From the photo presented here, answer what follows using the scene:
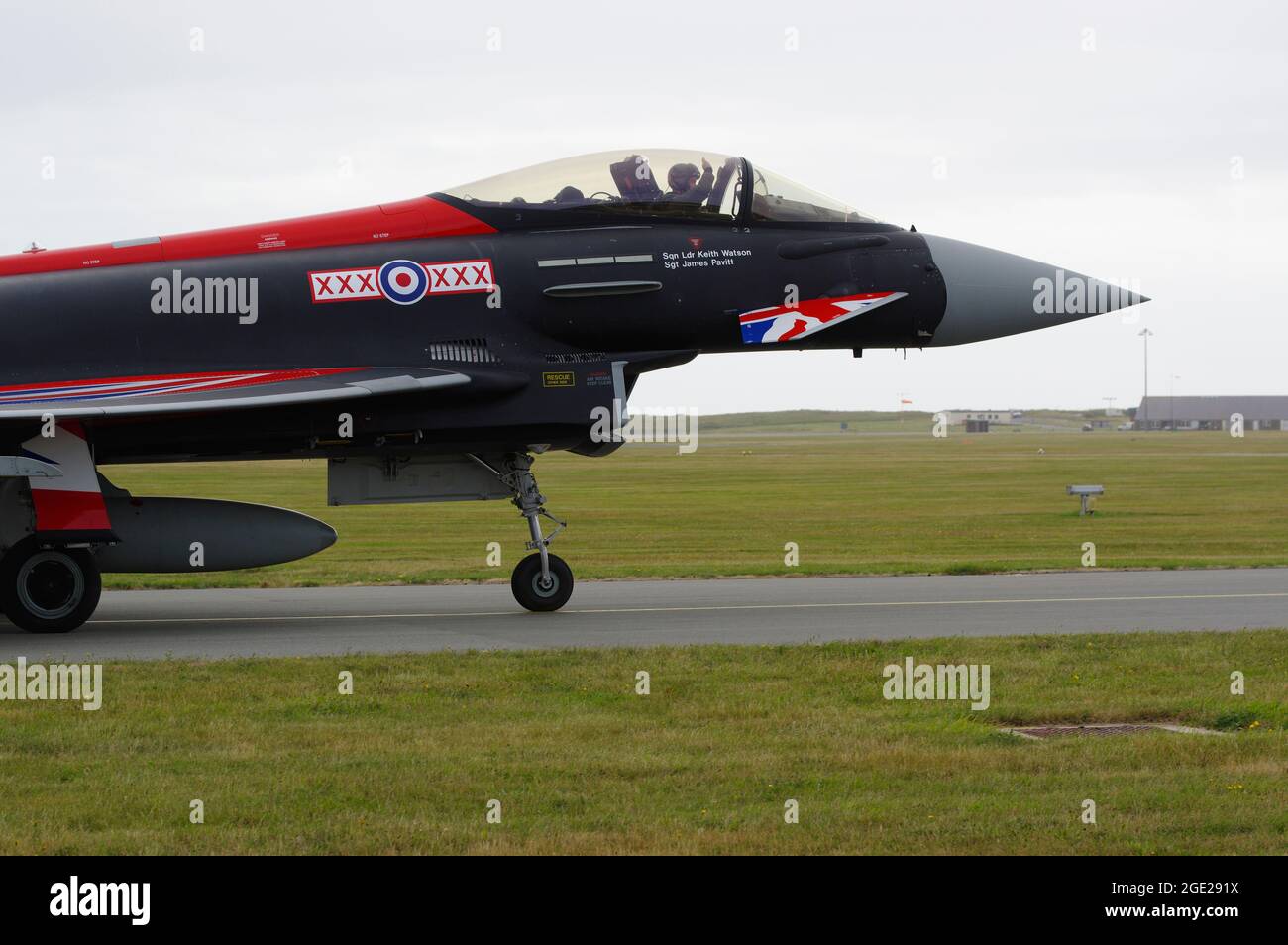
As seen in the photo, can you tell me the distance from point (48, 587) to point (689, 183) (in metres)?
7.38

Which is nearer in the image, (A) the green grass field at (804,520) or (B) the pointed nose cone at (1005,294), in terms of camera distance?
(B) the pointed nose cone at (1005,294)

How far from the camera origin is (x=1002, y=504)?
136 feet

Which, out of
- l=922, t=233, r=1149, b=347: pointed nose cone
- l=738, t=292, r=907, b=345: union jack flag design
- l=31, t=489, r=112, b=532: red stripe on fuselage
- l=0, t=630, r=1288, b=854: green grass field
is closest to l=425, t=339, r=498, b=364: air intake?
l=738, t=292, r=907, b=345: union jack flag design

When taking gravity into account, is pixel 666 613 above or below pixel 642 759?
above

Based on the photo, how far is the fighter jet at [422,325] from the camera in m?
14.1

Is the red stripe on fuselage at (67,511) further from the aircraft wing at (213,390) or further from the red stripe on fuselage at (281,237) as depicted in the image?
the red stripe on fuselage at (281,237)

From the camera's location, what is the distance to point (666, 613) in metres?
15.6

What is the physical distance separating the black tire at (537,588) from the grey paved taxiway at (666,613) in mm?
191

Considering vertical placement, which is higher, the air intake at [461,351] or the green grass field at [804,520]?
the air intake at [461,351]

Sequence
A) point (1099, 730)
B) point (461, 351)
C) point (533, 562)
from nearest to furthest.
→ point (1099, 730)
point (461, 351)
point (533, 562)

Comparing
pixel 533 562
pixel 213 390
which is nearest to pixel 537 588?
pixel 533 562

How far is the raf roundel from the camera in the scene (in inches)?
571

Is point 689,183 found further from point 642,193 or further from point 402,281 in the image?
point 402,281

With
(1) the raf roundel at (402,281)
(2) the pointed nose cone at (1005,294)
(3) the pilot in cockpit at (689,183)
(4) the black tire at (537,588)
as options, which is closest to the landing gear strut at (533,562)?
(4) the black tire at (537,588)
